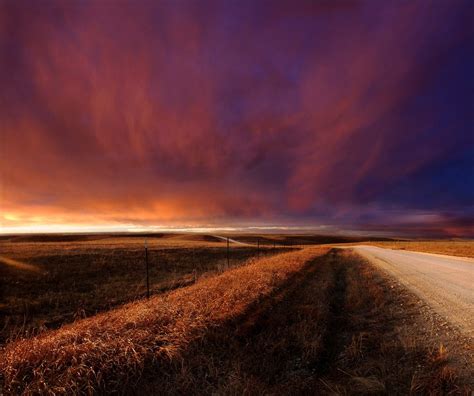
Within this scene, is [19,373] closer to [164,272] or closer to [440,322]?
[440,322]

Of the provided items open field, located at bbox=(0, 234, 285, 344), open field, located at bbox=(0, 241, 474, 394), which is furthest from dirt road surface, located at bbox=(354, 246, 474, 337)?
open field, located at bbox=(0, 234, 285, 344)

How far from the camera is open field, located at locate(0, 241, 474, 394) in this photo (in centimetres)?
468

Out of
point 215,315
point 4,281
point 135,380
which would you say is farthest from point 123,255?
point 135,380

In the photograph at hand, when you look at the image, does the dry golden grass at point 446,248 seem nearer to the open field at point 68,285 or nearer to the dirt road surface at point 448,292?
the dirt road surface at point 448,292

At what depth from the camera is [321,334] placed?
7125mm

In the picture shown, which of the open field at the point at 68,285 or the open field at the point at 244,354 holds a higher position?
the open field at the point at 244,354

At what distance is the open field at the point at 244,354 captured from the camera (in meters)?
4.68

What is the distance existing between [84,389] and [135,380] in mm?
768

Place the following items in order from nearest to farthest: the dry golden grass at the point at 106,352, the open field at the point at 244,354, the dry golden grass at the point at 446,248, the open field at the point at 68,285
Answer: the dry golden grass at the point at 106,352
the open field at the point at 244,354
the open field at the point at 68,285
the dry golden grass at the point at 446,248

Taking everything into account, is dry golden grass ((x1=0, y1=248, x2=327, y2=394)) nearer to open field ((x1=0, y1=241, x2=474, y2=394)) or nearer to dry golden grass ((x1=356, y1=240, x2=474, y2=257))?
open field ((x1=0, y1=241, x2=474, y2=394))

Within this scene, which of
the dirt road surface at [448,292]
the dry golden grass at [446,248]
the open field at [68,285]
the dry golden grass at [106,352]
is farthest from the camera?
the dry golden grass at [446,248]

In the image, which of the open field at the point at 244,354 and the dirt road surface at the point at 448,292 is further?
the dirt road surface at the point at 448,292

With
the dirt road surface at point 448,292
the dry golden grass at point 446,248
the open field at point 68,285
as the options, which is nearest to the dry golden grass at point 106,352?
the open field at point 68,285

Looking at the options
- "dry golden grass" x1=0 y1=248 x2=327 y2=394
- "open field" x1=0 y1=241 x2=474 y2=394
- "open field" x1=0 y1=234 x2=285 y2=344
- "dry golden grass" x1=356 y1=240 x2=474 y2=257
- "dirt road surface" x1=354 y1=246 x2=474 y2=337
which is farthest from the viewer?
"dry golden grass" x1=356 y1=240 x2=474 y2=257
